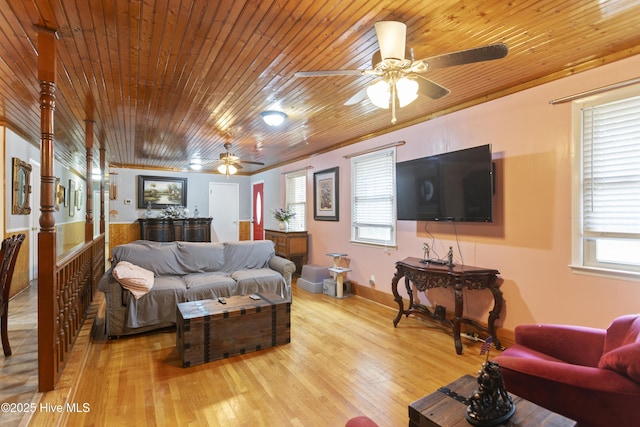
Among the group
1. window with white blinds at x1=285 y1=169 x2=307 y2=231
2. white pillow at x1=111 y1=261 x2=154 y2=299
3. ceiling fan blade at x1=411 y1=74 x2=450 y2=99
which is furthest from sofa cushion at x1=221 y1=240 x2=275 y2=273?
ceiling fan blade at x1=411 y1=74 x2=450 y2=99

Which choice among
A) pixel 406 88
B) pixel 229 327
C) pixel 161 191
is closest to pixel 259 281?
pixel 229 327

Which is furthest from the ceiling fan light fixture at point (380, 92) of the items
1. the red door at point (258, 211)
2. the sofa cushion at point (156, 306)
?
the red door at point (258, 211)

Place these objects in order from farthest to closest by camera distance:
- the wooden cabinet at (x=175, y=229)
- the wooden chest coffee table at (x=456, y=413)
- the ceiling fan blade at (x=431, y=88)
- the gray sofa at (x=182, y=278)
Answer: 1. the wooden cabinet at (x=175, y=229)
2. the gray sofa at (x=182, y=278)
3. the ceiling fan blade at (x=431, y=88)
4. the wooden chest coffee table at (x=456, y=413)

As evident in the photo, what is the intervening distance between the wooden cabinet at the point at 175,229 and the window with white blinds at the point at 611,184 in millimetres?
7550

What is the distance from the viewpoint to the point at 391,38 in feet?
5.95

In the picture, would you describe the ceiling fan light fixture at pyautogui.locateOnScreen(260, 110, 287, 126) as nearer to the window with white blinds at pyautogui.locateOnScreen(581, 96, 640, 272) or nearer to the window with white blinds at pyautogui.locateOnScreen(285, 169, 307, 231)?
the window with white blinds at pyautogui.locateOnScreen(285, 169, 307, 231)

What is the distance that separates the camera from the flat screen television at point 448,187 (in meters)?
3.11

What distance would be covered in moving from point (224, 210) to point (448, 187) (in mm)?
6972

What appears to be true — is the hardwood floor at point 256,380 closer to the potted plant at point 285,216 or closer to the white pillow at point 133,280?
the white pillow at point 133,280

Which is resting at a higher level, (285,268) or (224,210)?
→ (224,210)

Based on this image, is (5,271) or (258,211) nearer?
(5,271)

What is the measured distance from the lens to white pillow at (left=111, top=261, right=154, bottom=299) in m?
3.23

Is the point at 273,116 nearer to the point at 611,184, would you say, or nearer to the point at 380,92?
the point at 380,92

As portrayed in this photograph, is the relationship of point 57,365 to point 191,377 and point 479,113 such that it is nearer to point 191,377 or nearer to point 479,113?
point 191,377
